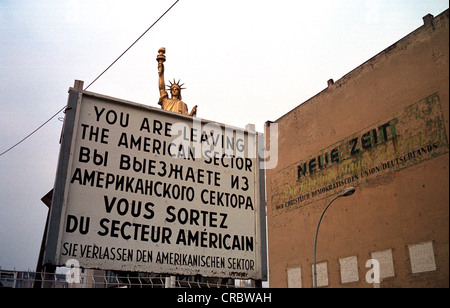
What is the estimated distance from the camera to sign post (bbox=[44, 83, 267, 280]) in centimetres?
335

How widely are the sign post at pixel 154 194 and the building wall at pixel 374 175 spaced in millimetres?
14087

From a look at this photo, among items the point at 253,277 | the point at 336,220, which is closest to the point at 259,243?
the point at 253,277

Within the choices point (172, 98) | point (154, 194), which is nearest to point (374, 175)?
point (172, 98)

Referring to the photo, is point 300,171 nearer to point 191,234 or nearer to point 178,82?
point 178,82

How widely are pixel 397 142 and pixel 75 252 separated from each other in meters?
19.6

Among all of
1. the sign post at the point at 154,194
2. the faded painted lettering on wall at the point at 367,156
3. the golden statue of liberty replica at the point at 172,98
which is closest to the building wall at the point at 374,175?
the faded painted lettering on wall at the point at 367,156

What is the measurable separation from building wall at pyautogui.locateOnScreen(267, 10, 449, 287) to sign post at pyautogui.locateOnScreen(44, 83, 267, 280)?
1409 cm

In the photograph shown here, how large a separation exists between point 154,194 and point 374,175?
19411 mm

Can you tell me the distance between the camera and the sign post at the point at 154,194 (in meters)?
3.35

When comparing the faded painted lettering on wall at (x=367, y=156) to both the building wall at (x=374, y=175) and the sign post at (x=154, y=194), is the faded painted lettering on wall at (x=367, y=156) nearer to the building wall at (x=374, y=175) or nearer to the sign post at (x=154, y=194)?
the building wall at (x=374, y=175)

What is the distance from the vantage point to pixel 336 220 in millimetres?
22812

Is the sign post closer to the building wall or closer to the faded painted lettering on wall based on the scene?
the building wall

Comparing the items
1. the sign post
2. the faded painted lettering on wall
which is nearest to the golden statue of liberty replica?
the sign post

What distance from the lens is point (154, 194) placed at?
12.0ft
